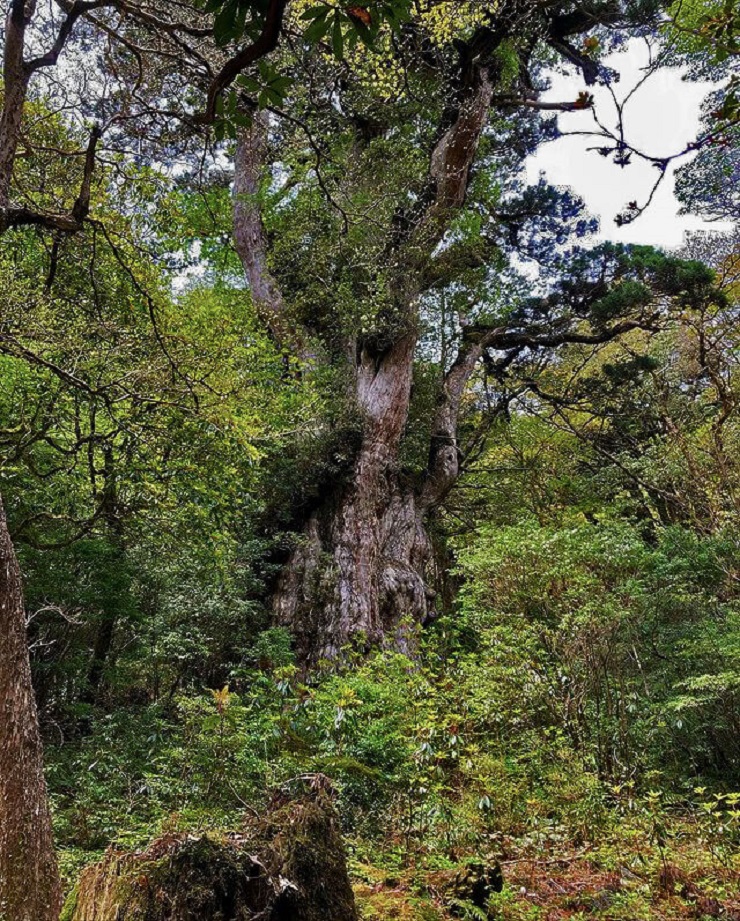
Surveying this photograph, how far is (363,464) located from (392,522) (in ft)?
4.19

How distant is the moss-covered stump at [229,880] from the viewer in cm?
175

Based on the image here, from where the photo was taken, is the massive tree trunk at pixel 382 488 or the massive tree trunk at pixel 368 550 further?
the massive tree trunk at pixel 382 488

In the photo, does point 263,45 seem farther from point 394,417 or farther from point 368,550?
point 394,417

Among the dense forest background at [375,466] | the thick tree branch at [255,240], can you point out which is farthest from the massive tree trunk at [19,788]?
the thick tree branch at [255,240]

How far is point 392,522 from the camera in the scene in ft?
33.7

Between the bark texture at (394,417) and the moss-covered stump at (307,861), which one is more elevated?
the bark texture at (394,417)

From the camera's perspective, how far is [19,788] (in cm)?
258

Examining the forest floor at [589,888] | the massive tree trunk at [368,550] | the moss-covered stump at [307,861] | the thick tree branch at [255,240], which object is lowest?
the forest floor at [589,888]

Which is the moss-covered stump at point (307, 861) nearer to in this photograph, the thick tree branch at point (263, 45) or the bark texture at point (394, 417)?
the thick tree branch at point (263, 45)

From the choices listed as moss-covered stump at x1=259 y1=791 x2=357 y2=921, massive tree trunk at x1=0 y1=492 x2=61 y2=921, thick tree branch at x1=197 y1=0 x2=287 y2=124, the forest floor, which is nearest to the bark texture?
the forest floor

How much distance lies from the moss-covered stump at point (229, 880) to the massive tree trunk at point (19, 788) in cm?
82

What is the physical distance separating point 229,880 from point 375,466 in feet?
26.3

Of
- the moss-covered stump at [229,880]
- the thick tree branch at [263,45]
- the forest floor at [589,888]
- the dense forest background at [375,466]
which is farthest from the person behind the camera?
the dense forest background at [375,466]

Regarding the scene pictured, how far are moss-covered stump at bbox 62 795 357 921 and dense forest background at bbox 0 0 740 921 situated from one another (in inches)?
13.1
